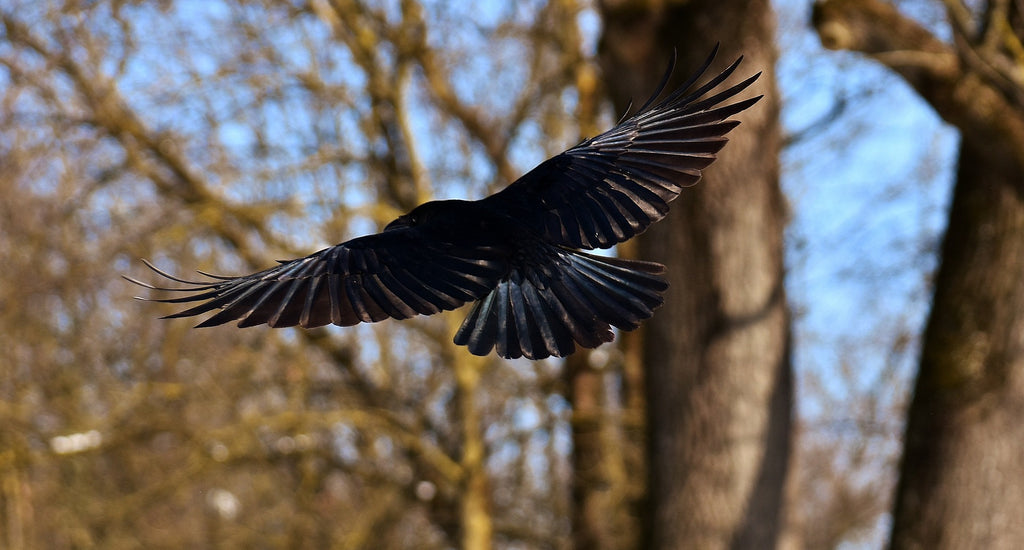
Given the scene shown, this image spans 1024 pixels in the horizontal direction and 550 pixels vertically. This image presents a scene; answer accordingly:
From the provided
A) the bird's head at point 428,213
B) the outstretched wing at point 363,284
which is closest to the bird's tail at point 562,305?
the outstretched wing at point 363,284

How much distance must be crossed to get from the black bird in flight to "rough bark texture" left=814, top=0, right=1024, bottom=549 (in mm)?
2485

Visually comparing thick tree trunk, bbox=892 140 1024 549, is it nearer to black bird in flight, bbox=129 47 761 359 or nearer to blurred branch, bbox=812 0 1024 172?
blurred branch, bbox=812 0 1024 172

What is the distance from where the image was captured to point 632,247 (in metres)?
8.23

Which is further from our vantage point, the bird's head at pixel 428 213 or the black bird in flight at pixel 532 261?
the bird's head at pixel 428 213

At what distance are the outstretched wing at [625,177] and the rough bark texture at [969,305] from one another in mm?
2384

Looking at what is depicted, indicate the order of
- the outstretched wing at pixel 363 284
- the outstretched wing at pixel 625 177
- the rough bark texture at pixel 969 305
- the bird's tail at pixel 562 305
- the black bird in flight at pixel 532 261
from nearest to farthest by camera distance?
the outstretched wing at pixel 363 284
the black bird in flight at pixel 532 261
the bird's tail at pixel 562 305
the outstretched wing at pixel 625 177
the rough bark texture at pixel 969 305

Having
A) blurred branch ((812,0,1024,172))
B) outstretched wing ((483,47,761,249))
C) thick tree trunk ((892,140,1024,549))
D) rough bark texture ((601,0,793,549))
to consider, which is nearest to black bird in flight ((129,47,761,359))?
outstretched wing ((483,47,761,249))

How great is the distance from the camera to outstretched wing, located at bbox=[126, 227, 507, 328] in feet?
9.23

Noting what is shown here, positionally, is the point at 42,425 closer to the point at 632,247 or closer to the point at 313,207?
the point at 313,207

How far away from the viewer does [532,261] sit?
3.29m

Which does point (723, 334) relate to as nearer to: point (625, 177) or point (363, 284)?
point (625, 177)

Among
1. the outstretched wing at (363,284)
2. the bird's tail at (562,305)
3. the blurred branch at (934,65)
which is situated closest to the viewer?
the outstretched wing at (363,284)

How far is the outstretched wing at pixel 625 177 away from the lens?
3.21 m

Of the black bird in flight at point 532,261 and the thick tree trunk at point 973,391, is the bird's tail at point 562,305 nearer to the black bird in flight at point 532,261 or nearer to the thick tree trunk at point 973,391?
the black bird in flight at point 532,261
